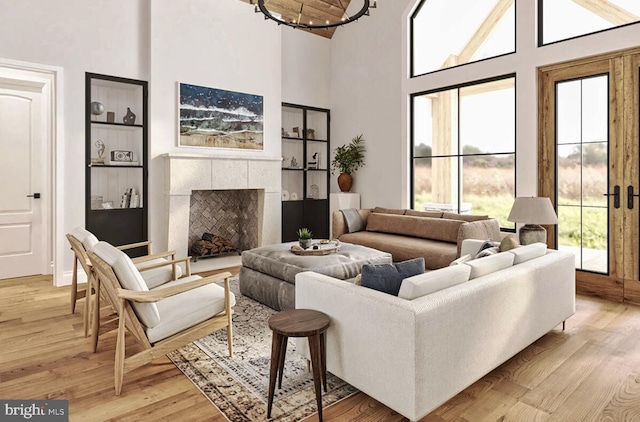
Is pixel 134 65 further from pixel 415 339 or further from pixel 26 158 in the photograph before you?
pixel 415 339

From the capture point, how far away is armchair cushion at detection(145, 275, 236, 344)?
2.62 m

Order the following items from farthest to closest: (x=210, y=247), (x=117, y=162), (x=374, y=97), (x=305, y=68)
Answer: (x=305, y=68)
(x=374, y=97)
(x=210, y=247)
(x=117, y=162)

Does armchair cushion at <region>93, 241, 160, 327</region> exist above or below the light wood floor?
above

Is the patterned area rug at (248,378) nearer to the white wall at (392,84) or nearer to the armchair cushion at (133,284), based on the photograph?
the armchair cushion at (133,284)

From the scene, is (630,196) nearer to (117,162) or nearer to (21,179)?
(117,162)

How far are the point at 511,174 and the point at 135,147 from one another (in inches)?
206

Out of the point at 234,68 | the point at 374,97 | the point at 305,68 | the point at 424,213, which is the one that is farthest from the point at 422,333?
the point at 305,68

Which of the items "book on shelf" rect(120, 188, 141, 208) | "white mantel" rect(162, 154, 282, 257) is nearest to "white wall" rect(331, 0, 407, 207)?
"white mantel" rect(162, 154, 282, 257)

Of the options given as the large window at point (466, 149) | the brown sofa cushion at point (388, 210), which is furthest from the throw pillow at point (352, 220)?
the large window at point (466, 149)

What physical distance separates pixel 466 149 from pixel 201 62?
4.06 m

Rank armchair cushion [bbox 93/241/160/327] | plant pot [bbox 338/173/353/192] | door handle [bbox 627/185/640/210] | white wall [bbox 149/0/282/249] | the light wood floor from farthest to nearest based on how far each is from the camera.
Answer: plant pot [bbox 338/173/353/192]
white wall [bbox 149/0/282/249]
door handle [bbox 627/185/640/210]
armchair cushion [bbox 93/241/160/327]
the light wood floor

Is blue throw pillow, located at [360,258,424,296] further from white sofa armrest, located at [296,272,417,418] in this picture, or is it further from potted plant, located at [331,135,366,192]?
potted plant, located at [331,135,366,192]

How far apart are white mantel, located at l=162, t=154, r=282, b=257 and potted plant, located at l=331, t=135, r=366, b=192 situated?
1.33 meters

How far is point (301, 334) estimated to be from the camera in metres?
2.11
